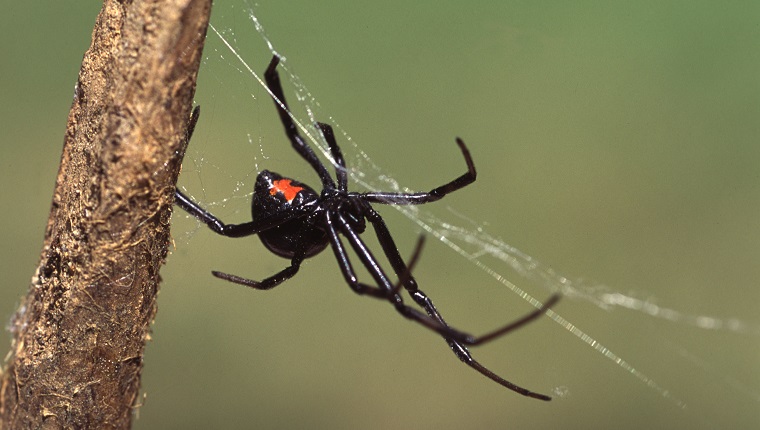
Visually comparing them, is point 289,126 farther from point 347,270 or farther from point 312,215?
point 347,270

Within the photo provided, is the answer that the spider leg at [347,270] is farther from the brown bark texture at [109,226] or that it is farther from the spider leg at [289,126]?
the brown bark texture at [109,226]

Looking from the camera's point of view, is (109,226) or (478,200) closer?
(109,226)

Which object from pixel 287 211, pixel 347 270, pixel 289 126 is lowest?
pixel 347 270

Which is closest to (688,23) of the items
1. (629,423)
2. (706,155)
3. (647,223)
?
(706,155)

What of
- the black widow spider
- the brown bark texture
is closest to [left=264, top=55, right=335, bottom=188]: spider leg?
the black widow spider

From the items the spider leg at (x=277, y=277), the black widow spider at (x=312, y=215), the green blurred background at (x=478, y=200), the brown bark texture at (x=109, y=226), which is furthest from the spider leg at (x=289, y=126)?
the green blurred background at (x=478, y=200)

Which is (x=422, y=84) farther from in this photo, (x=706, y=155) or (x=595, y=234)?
(x=706, y=155)

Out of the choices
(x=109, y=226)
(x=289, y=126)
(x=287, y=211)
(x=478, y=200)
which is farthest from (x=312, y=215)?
(x=478, y=200)
